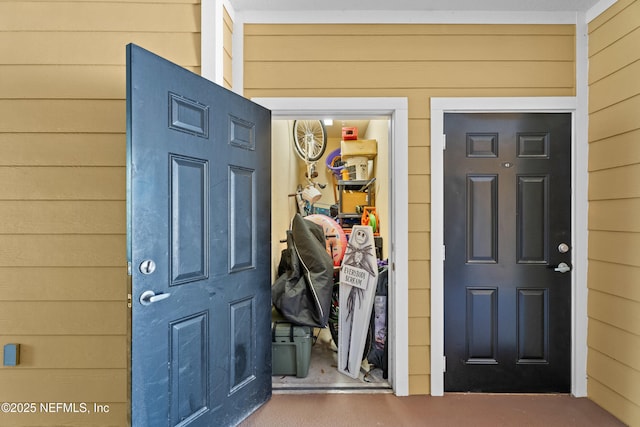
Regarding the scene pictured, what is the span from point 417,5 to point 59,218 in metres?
2.53

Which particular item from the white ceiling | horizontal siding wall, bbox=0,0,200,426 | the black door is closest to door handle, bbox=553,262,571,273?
the black door

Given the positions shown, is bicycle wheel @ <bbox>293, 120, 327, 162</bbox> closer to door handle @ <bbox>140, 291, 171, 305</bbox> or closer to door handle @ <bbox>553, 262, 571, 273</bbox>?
door handle @ <bbox>553, 262, 571, 273</bbox>

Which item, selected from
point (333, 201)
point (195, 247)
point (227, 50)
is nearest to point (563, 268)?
point (195, 247)

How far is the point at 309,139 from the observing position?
13.8 ft

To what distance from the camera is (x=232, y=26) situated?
6.75 feet

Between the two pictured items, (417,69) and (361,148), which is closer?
(417,69)

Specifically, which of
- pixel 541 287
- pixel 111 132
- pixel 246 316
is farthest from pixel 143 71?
pixel 541 287

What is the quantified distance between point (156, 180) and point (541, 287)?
7.92 feet

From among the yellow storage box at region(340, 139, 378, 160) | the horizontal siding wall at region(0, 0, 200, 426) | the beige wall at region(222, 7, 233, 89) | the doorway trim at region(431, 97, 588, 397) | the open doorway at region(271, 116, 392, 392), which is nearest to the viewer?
the horizontal siding wall at region(0, 0, 200, 426)

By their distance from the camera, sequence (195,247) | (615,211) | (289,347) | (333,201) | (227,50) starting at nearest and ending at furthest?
1. (195,247)
2. (615,211)
3. (227,50)
4. (289,347)
5. (333,201)

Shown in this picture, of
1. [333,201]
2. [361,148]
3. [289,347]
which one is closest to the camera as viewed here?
[289,347]

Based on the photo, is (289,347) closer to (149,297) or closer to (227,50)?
(149,297)

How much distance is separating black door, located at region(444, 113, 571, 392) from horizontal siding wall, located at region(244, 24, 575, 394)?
180 mm

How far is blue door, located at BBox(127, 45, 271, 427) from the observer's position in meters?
1.25
